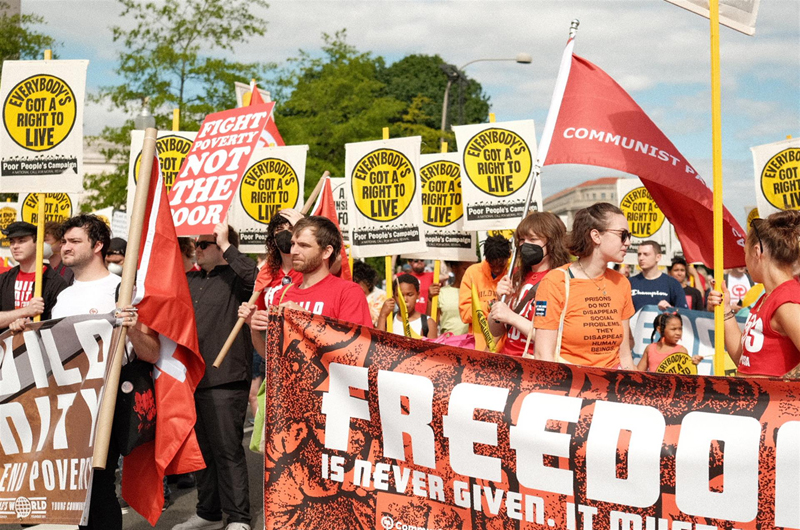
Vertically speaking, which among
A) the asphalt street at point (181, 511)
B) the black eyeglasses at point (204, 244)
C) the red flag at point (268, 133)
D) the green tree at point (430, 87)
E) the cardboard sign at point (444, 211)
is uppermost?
the green tree at point (430, 87)

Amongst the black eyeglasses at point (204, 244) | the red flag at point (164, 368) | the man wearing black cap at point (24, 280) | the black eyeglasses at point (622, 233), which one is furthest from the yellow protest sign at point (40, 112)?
the black eyeglasses at point (622, 233)

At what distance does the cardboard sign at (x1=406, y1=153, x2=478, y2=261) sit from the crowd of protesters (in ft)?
11.9

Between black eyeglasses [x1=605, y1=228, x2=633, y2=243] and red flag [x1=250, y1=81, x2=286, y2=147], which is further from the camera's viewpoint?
red flag [x1=250, y1=81, x2=286, y2=147]

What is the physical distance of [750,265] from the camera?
4289 mm

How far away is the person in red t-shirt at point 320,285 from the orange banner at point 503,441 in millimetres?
499

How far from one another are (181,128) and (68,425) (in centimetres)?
1534

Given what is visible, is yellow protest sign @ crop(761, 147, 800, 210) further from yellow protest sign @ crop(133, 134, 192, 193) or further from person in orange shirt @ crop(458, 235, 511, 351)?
yellow protest sign @ crop(133, 134, 192, 193)

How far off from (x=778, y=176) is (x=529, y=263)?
21.6 ft

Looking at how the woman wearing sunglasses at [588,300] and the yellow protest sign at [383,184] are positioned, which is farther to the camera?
the yellow protest sign at [383,184]

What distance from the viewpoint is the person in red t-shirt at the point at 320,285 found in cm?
482

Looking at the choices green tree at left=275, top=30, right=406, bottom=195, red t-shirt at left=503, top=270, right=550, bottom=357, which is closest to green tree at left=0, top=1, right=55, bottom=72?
green tree at left=275, top=30, right=406, bottom=195

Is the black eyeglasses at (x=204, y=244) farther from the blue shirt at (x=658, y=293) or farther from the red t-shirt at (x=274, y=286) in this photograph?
the blue shirt at (x=658, y=293)

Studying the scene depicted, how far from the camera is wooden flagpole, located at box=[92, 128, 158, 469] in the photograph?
452cm

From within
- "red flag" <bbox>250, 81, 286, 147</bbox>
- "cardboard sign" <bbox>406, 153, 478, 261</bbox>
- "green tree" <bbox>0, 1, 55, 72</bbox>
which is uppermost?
"green tree" <bbox>0, 1, 55, 72</bbox>
